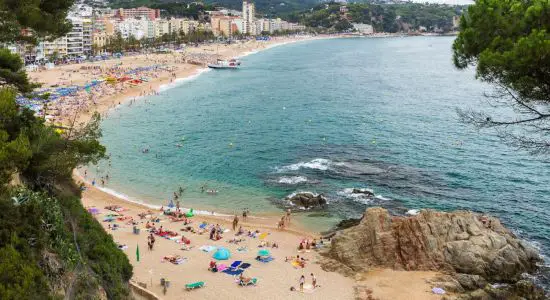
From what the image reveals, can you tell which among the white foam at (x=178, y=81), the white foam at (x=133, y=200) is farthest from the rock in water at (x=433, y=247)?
the white foam at (x=178, y=81)

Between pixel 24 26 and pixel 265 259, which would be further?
pixel 265 259

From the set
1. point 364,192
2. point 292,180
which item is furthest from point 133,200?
point 364,192

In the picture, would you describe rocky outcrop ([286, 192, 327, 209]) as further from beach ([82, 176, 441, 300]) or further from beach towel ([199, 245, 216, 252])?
beach towel ([199, 245, 216, 252])

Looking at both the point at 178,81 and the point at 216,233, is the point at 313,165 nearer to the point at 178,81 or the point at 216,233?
the point at 216,233

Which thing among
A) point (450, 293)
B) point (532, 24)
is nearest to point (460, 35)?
point (532, 24)

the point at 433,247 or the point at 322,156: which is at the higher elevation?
the point at 322,156

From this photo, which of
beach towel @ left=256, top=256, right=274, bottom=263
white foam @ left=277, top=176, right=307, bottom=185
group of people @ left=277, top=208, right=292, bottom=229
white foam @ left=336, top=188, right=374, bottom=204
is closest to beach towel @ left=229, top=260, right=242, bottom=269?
beach towel @ left=256, top=256, right=274, bottom=263

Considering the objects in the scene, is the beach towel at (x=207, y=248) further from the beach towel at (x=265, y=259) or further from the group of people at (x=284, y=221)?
the group of people at (x=284, y=221)
